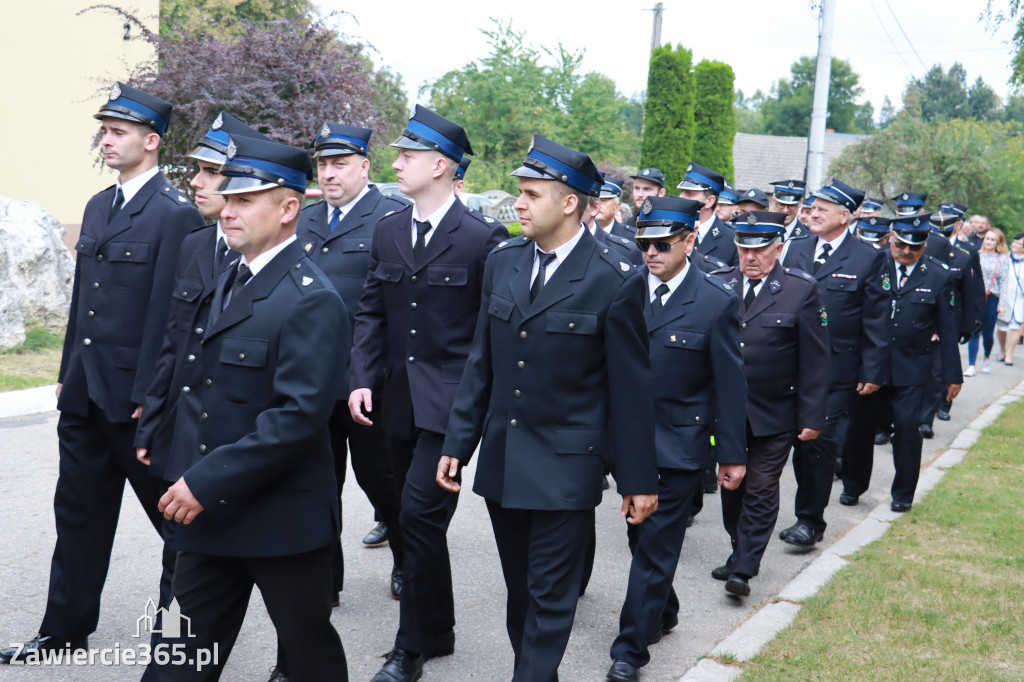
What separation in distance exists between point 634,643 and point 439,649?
92 centimetres

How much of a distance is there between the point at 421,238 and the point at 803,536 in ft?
11.6

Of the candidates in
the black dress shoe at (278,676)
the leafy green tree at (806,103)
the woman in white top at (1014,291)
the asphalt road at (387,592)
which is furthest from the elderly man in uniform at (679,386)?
the leafy green tree at (806,103)

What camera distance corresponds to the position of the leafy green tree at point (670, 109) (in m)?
31.1

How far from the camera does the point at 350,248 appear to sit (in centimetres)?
544

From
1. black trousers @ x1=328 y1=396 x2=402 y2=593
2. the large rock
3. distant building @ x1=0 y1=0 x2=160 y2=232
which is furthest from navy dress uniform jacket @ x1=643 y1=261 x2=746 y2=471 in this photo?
distant building @ x1=0 y1=0 x2=160 y2=232

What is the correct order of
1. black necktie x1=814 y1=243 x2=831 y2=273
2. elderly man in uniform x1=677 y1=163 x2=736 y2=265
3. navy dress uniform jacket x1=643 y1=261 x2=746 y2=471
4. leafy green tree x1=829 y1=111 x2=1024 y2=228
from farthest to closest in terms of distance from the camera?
leafy green tree x1=829 y1=111 x2=1024 y2=228, elderly man in uniform x1=677 y1=163 x2=736 y2=265, black necktie x1=814 y1=243 x2=831 y2=273, navy dress uniform jacket x1=643 y1=261 x2=746 y2=471

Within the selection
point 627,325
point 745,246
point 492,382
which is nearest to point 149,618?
point 492,382

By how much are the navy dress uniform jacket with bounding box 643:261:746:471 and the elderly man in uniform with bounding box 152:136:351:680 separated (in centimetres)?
213

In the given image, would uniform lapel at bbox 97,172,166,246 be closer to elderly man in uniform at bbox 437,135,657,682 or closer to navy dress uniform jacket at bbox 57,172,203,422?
navy dress uniform jacket at bbox 57,172,203,422

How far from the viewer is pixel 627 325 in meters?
A: 3.79

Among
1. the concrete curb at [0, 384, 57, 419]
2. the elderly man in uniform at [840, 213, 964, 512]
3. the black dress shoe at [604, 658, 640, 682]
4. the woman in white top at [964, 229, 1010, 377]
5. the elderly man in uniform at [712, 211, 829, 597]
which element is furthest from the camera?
the woman in white top at [964, 229, 1010, 377]

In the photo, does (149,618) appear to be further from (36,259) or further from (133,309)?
(36,259)

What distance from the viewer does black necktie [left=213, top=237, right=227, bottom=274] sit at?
3969 millimetres

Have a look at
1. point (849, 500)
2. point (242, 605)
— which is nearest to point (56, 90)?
point (849, 500)
